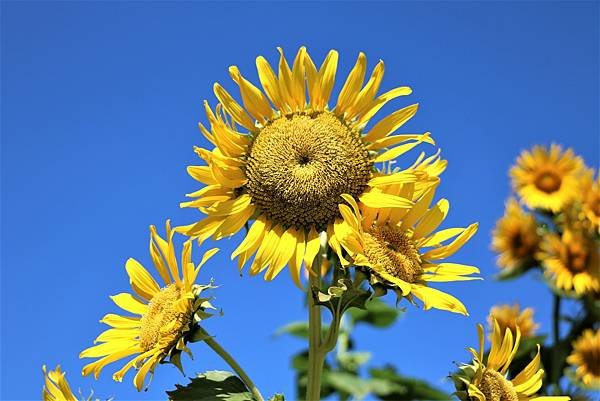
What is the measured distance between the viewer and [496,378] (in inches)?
110

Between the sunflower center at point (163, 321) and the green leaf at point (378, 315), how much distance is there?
3.62 m

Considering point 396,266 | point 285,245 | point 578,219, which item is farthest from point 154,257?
point 578,219

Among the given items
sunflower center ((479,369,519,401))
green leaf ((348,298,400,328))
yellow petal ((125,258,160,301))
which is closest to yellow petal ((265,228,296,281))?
yellow petal ((125,258,160,301))

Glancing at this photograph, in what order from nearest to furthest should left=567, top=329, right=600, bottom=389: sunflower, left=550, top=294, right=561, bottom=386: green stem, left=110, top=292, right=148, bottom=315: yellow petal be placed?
left=110, top=292, right=148, bottom=315: yellow petal, left=550, top=294, right=561, bottom=386: green stem, left=567, top=329, right=600, bottom=389: sunflower

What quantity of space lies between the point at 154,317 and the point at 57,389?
58cm

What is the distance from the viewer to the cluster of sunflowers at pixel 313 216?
8.59ft

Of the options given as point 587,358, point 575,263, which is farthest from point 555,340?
point 575,263

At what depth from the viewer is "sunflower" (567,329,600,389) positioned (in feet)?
23.3

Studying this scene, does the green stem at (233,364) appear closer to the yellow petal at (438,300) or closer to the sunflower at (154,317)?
the sunflower at (154,317)

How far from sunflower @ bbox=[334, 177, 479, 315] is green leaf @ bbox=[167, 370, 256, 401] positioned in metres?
0.57

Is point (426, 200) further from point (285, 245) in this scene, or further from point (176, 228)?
point (176, 228)

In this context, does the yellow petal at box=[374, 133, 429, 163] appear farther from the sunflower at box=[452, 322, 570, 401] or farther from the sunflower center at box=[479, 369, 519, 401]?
the sunflower center at box=[479, 369, 519, 401]

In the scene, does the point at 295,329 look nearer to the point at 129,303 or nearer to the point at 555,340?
the point at 555,340

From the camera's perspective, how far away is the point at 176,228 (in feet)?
8.96
